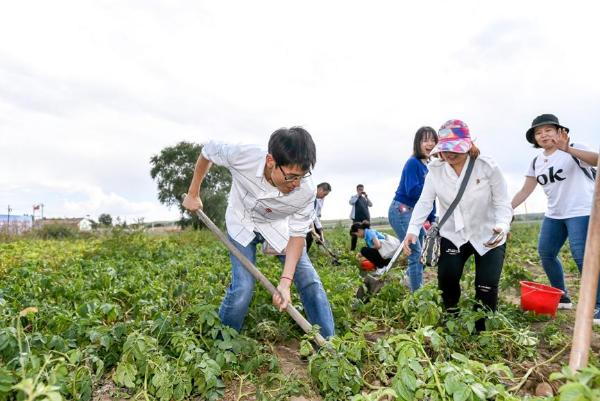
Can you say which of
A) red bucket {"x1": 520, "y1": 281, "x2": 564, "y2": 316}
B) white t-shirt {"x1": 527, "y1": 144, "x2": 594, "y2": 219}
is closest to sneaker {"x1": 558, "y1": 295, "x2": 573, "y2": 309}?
red bucket {"x1": 520, "y1": 281, "x2": 564, "y2": 316}

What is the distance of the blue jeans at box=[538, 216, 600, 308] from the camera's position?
3451 millimetres

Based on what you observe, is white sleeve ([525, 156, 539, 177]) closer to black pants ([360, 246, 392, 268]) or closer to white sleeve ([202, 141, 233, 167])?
black pants ([360, 246, 392, 268])

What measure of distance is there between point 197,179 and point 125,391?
4.34 feet

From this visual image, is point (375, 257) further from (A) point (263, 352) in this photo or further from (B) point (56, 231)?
(B) point (56, 231)

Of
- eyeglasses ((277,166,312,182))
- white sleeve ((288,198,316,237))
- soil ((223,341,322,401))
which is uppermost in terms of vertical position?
eyeglasses ((277,166,312,182))

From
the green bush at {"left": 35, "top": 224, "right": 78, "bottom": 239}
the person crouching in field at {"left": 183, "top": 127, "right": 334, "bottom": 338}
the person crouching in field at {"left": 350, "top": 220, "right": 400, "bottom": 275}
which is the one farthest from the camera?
the green bush at {"left": 35, "top": 224, "right": 78, "bottom": 239}

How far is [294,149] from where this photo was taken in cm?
216

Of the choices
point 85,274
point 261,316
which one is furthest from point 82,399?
point 85,274

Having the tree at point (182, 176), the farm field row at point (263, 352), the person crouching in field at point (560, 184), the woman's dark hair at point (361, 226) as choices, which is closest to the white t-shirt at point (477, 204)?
the farm field row at point (263, 352)

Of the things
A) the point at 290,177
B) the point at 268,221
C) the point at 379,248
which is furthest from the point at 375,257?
the point at 290,177

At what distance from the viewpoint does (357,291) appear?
3971 millimetres

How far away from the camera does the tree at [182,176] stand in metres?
28.8

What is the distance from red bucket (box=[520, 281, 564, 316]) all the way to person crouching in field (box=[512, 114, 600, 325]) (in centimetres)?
29

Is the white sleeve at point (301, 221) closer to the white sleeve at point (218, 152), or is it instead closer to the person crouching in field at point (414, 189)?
the white sleeve at point (218, 152)
